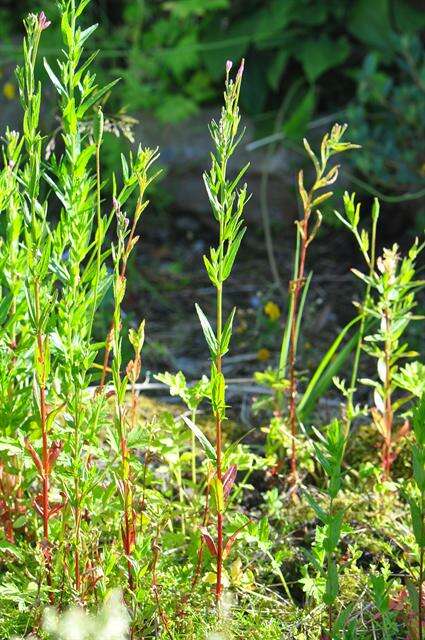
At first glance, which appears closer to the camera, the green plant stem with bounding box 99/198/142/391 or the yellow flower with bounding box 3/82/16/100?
the green plant stem with bounding box 99/198/142/391

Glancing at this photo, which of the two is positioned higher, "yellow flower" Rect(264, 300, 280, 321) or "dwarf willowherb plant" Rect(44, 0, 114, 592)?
"dwarf willowherb plant" Rect(44, 0, 114, 592)

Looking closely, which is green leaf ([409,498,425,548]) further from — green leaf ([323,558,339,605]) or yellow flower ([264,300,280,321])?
yellow flower ([264,300,280,321])

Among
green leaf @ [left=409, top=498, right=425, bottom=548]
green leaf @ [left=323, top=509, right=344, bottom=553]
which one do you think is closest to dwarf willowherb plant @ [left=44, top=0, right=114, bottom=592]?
green leaf @ [left=323, top=509, right=344, bottom=553]

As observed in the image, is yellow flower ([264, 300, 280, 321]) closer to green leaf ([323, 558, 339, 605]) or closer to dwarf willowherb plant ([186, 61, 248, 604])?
dwarf willowherb plant ([186, 61, 248, 604])

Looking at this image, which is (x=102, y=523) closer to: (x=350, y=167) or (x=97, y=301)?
(x=97, y=301)

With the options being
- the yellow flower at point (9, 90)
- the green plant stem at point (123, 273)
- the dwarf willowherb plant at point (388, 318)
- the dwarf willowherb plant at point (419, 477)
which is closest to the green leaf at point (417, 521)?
the dwarf willowherb plant at point (419, 477)

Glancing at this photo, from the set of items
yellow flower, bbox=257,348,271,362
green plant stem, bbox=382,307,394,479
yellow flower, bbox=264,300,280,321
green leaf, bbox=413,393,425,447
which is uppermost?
green leaf, bbox=413,393,425,447

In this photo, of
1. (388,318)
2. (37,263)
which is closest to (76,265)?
(37,263)

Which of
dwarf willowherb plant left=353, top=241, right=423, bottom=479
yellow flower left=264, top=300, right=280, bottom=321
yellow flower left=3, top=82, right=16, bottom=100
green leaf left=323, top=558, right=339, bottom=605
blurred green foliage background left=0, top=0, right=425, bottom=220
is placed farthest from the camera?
yellow flower left=3, top=82, right=16, bottom=100

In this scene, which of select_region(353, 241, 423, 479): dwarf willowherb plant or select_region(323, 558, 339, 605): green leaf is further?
select_region(353, 241, 423, 479): dwarf willowherb plant

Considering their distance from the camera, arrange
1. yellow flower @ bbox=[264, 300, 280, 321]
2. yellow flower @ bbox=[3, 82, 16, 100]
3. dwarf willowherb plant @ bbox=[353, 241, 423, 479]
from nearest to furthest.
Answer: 1. dwarf willowherb plant @ bbox=[353, 241, 423, 479]
2. yellow flower @ bbox=[264, 300, 280, 321]
3. yellow flower @ bbox=[3, 82, 16, 100]

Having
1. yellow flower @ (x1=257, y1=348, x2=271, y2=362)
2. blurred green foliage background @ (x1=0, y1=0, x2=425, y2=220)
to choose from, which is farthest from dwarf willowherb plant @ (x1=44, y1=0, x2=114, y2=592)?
blurred green foliage background @ (x1=0, y1=0, x2=425, y2=220)

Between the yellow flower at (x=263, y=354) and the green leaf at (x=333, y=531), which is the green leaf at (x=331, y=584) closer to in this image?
the green leaf at (x=333, y=531)

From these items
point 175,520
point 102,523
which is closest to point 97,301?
point 102,523
